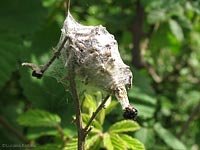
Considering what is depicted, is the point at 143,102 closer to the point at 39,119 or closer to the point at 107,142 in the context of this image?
the point at 39,119

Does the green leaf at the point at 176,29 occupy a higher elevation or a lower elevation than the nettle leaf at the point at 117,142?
higher

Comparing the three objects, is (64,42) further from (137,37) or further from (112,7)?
(112,7)

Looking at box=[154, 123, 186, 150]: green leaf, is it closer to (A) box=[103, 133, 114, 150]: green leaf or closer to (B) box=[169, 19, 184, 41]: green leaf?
(B) box=[169, 19, 184, 41]: green leaf

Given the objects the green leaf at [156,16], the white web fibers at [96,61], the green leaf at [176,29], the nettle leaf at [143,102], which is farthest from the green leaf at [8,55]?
the white web fibers at [96,61]

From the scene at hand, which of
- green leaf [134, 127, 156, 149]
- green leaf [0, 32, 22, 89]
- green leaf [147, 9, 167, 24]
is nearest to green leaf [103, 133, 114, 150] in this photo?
green leaf [134, 127, 156, 149]

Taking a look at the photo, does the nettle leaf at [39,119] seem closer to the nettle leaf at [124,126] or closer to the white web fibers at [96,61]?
the nettle leaf at [124,126]

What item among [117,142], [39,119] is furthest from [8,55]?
[117,142]
